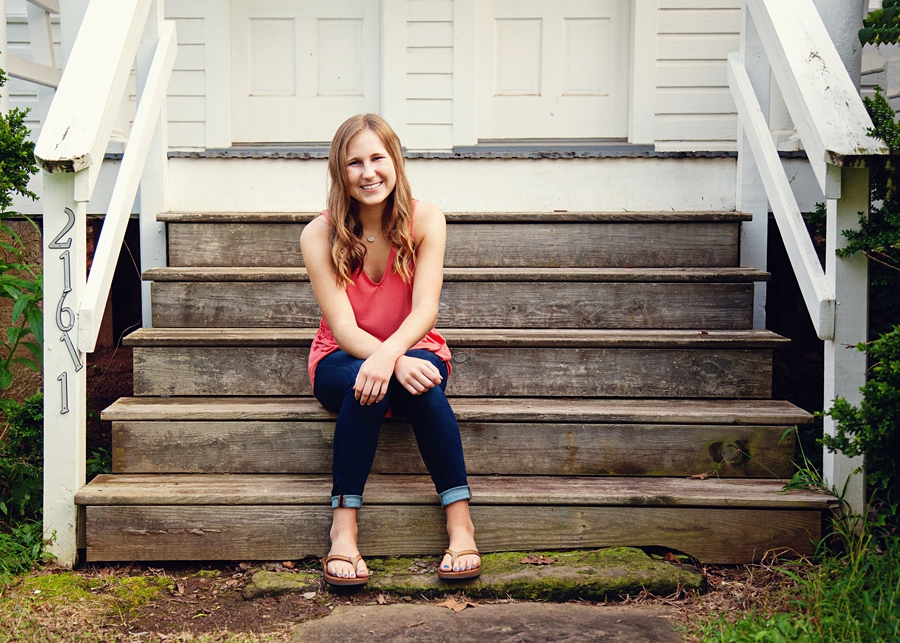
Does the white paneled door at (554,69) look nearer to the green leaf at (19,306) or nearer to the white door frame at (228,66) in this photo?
the white door frame at (228,66)

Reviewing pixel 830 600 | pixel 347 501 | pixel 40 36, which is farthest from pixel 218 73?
pixel 830 600

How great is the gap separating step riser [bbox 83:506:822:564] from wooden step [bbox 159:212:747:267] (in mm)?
1155

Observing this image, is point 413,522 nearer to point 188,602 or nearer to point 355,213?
point 188,602

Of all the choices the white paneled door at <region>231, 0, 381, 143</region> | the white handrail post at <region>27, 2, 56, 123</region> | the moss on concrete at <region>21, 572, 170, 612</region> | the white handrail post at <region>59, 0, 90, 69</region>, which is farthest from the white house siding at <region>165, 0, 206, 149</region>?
the moss on concrete at <region>21, 572, 170, 612</region>

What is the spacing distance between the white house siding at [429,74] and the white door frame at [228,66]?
0.14 ft

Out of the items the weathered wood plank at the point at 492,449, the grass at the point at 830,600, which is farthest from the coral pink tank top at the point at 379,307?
the grass at the point at 830,600

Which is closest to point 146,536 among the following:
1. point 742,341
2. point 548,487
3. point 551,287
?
point 548,487

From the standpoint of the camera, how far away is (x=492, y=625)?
2002 mm

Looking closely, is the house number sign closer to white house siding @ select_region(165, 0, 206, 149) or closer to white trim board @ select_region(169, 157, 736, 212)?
white trim board @ select_region(169, 157, 736, 212)

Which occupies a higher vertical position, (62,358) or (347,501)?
(62,358)

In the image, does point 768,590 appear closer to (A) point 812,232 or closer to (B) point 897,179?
(B) point 897,179

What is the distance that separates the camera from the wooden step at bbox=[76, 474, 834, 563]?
2.31 meters

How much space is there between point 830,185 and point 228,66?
3.17 meters

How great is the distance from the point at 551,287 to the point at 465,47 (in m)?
1.86
